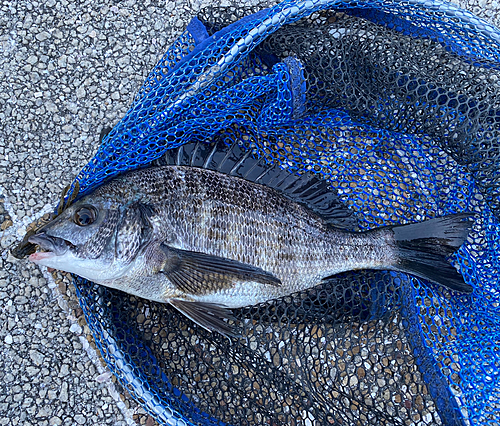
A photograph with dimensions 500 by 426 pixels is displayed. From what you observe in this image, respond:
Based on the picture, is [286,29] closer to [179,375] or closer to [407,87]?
[407,87]

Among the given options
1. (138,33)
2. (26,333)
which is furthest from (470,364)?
(138,33)

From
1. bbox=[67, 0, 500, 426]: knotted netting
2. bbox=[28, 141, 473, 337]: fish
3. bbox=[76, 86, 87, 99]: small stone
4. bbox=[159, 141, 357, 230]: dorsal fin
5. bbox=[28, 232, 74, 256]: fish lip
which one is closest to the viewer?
bbox=[28, 232, 74, 256]: fish lip

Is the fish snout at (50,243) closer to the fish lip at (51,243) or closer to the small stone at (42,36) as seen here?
the fish lip at (51,243)

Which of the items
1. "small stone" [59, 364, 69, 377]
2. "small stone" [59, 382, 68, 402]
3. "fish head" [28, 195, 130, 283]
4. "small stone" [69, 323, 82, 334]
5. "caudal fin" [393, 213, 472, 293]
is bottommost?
"caudal fin" [393, 213, 472, 293]

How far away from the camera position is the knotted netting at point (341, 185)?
7.57 ft

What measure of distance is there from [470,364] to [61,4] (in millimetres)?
3797

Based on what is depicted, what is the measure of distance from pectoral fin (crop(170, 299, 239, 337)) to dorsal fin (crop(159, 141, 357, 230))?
852 millimetres

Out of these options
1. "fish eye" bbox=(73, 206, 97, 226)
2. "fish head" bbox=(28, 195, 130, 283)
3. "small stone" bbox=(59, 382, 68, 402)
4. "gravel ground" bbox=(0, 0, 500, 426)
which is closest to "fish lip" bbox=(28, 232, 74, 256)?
"fish head" bbox=(28, 195, 130, 283)

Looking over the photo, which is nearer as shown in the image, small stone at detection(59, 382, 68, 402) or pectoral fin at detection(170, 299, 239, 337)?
pectoral fin at detection(170, 299, 239, 337)

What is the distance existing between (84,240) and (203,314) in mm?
808

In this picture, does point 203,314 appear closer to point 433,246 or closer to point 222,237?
point 222,237

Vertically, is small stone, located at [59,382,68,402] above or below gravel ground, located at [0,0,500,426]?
below

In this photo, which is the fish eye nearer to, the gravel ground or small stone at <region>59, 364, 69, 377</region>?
the gravel ground

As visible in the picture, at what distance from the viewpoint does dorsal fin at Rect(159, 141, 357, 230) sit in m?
2.49
